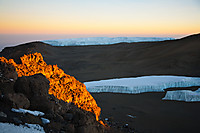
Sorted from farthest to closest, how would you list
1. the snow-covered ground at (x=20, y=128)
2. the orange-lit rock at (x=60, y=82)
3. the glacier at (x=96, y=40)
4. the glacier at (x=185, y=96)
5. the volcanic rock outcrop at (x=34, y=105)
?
1. the glacier at (x=96, y=40)
2. the glacier at (x=185, y=96)
3. the orange-lit rock at (x=60, y=82)
4. the volcanic rock outcrop at (x=34, y=105)
5. the snow-covered ground at (x=20, y=128)

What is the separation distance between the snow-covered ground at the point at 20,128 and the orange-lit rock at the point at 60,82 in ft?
4.39

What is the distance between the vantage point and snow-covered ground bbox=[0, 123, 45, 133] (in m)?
1.60

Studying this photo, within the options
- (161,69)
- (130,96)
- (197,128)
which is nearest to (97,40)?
(161,69)

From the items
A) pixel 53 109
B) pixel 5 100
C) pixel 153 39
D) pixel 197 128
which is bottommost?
pixel 197 128

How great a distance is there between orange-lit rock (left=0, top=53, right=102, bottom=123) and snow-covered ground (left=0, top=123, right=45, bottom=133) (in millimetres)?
1339

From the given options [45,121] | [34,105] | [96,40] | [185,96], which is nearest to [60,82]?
[34,105]

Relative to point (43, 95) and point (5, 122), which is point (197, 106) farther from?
point (5, 122)

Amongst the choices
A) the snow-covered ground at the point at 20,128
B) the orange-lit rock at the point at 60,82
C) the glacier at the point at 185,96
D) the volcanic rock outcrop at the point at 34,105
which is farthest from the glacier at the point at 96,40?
the snow-covered ground at the point at 20,128

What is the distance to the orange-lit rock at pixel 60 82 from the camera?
3193 mm

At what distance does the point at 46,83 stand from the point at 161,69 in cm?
1266

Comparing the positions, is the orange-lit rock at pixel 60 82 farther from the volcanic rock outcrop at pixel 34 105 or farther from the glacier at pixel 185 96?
the glacier at pixel 185 96

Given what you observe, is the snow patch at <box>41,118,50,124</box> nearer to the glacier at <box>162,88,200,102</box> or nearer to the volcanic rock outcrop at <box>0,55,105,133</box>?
the volcanic rock outcrop at <box>0,55,105,133</box>

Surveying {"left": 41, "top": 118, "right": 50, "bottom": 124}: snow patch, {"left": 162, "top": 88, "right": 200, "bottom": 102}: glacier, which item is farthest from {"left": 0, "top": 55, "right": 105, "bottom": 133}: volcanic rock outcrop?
{"left": 162, "top": 88, "right": 200, "bottom": 102}: glacier

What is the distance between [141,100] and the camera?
5.79 m
